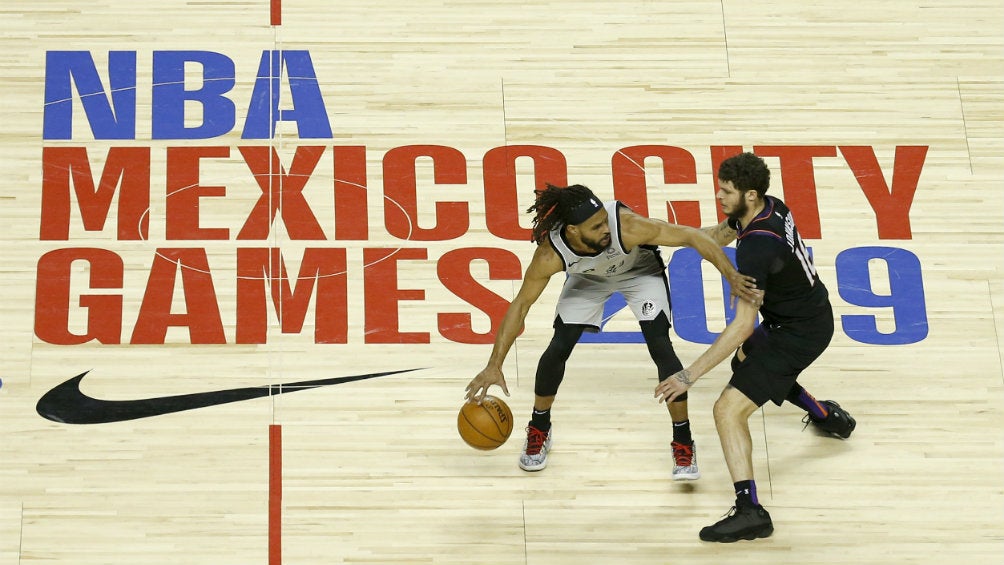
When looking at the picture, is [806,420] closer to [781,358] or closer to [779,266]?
[781,358]

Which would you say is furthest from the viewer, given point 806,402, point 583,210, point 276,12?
Answer: point 276,12

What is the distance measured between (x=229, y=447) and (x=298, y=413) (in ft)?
1.34

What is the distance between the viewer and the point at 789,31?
7602 millimetres

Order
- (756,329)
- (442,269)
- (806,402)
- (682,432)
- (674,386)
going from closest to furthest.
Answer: (674,386), (756,329), (682,432), (806,402), (442,269)

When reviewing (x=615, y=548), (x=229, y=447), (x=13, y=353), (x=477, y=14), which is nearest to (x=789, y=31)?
(x=477, y=14)

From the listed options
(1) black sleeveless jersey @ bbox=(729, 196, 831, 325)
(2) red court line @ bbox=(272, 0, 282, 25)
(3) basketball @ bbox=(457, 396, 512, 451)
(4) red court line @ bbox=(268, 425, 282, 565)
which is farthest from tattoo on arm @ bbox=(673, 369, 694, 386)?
(2) red court line @ bbox=(272, 0, 282, 25)

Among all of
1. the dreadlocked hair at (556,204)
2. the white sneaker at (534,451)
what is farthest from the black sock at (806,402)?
the dreadlocked hair at (556,204)

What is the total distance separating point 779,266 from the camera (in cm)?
536

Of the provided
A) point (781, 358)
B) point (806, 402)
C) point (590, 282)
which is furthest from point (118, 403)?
point (806, 402)

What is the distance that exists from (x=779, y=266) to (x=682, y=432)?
1107mm

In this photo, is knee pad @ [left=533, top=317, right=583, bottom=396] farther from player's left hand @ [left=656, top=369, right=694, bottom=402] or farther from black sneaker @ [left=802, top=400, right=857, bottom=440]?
black sneaker @ [left=802, top=400, right=857, bottom=440]

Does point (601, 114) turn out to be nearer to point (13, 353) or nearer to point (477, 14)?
point (477, 14)

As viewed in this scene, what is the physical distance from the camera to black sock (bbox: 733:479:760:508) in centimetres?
549

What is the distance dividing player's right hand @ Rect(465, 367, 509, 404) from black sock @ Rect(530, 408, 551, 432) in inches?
19.2
